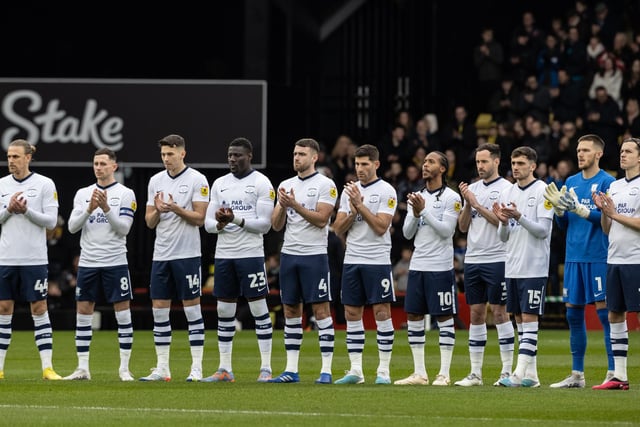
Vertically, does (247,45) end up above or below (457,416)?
above

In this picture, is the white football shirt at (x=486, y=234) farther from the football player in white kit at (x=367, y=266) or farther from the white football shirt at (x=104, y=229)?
the white football shirt at (x=104, y=229)

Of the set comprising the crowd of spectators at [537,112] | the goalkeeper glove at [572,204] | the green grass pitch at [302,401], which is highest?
the crowd of spectators at [537,112]

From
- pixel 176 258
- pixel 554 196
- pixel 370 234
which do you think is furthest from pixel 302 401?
pixel 554 196

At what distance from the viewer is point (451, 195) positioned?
1488 centimetres

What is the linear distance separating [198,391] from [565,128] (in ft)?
48.8

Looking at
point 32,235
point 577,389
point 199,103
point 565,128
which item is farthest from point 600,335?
point 32,235

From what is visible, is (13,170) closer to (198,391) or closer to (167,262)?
(167,262)

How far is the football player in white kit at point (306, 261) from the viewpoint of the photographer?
14508mm

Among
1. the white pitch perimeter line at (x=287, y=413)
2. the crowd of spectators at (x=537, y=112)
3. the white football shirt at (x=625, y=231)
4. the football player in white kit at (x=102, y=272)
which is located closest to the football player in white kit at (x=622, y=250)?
the white football shirt at (x=625, y=231)

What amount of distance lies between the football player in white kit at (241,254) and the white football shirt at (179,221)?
0.27 meters

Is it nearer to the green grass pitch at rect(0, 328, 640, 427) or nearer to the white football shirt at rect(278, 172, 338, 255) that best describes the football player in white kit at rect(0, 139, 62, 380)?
the green grass pitch at rect(0, 328, 640, 427)

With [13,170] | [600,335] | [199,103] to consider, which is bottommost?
[600,335]

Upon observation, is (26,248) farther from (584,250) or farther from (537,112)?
(537,112)

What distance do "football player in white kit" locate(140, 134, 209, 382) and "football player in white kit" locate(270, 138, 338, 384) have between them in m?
0.92
